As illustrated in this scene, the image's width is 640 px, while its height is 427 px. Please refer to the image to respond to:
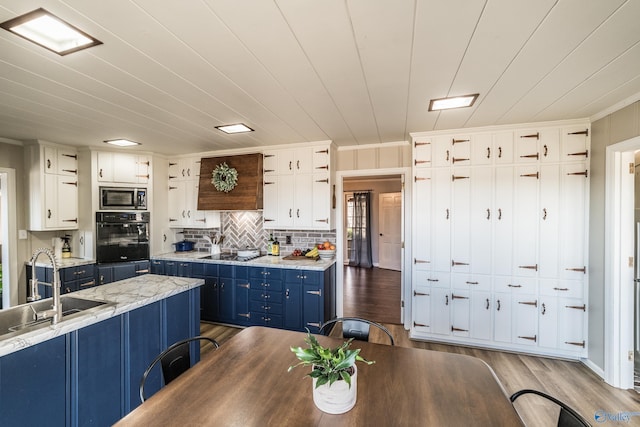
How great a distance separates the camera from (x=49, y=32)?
1.52 meters

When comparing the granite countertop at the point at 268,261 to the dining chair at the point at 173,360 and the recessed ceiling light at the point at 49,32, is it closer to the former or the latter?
the dining chair at the point at 173,360

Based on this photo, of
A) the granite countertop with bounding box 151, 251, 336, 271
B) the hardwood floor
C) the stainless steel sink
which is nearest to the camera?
the stainless steel sink

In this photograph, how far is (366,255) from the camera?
27.0 ft

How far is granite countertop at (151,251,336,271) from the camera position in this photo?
11.7 ft

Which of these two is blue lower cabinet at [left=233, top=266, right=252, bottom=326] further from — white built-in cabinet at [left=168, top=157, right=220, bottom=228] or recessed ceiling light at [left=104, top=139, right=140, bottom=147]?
recessed ceiling light at [left=104, top=139, right=140, bottom=147]

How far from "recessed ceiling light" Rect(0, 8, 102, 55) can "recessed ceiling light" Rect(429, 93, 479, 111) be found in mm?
2439

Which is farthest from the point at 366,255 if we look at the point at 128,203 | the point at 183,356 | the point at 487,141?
the point at 183,356

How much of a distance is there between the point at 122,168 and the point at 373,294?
4750 mm

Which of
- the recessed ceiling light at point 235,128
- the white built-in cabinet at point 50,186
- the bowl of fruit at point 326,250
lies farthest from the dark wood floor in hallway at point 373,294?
the white built-in cabinet at point 50,186

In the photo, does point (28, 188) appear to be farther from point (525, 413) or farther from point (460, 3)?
point (525, 413)

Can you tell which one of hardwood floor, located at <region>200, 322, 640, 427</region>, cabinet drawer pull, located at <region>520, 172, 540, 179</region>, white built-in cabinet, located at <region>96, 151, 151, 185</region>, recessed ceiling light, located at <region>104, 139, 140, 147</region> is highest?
recessed ceiling light, located at <region>104, 139, 140, 147</region>

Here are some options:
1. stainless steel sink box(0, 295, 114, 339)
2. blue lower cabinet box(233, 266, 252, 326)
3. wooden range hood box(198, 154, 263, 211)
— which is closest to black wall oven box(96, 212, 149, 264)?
wooden range hood box(198, 154, 263, 211)

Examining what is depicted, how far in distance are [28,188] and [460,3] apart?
5.24 meters

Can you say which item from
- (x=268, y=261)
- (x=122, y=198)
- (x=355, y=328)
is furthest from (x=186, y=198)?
(x=355, y=328)
